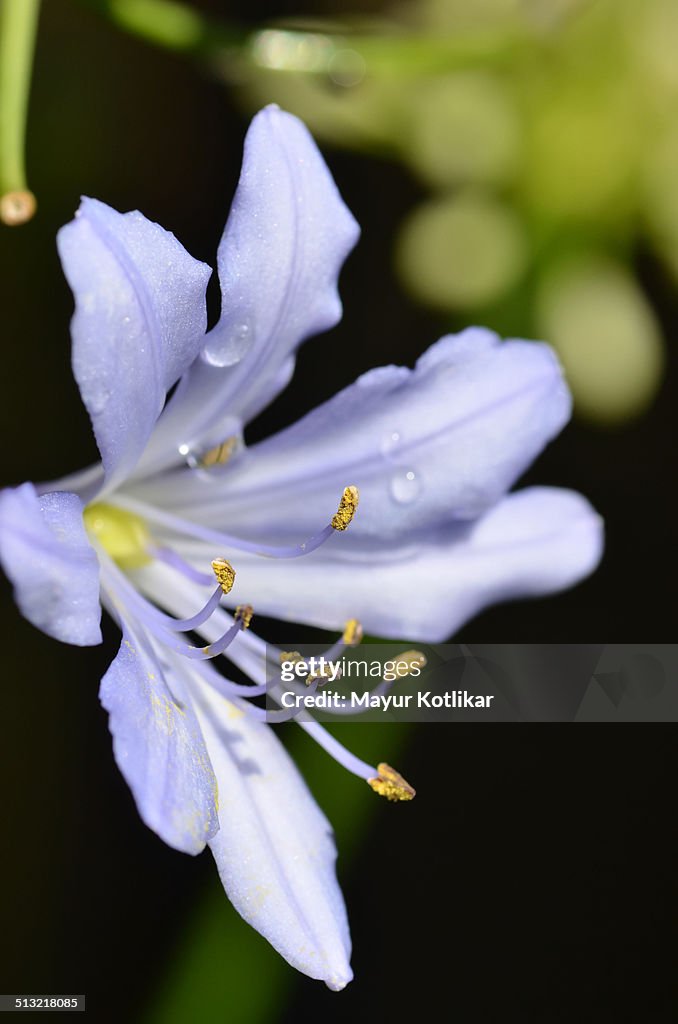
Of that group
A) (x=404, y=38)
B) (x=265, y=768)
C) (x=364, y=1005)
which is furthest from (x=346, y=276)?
(x=364, y=1005)

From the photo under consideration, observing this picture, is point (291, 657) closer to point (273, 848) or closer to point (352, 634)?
point (352, 634)

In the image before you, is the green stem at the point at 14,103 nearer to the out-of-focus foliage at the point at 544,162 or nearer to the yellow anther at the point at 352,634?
the yellow anther at the point at 352,634

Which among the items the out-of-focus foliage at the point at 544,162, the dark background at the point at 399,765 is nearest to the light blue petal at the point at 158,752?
the dark background at the point at 399,765

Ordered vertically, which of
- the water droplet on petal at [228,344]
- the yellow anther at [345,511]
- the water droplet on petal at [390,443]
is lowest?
the yellow anther at [345,511]

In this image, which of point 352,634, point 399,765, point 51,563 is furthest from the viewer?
point 399,765

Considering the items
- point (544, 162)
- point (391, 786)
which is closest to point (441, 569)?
point (391, 786)
